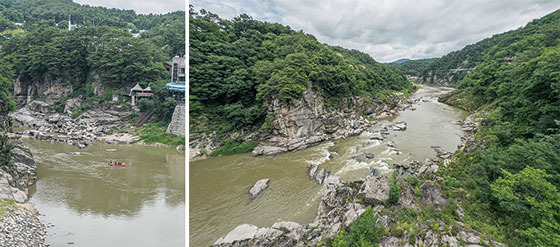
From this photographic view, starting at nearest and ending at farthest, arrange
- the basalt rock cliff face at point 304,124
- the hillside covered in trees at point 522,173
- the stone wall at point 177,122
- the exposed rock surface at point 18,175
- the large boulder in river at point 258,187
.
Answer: the hillside covered in trees at point 522,173, the large boulder in river at point 258,187, the exposed rock surface at point 18,175, the basalt rock cliff face at point 304,124, the stone wall at point 177,122

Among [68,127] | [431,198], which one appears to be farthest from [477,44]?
[68,127]

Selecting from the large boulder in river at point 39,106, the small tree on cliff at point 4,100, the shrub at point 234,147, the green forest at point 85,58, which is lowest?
the shrub at point 234,147

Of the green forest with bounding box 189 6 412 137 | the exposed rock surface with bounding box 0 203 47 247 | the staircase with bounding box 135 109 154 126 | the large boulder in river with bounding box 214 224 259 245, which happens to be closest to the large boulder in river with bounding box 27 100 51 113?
the staircase with bounding box 135 109 154 126

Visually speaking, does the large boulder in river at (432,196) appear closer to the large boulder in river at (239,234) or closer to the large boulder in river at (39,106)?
the large boulder in river at (239,234)

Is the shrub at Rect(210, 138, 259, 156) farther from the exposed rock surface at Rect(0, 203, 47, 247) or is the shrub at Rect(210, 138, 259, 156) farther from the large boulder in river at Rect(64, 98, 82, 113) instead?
the large boulder in river at Rect(64, 98, 82, 113)

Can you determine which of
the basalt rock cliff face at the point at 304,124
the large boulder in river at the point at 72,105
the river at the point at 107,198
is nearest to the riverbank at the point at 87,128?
the large boulder in river at the point at 72,105

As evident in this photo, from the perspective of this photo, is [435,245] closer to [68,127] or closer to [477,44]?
[68,127]
